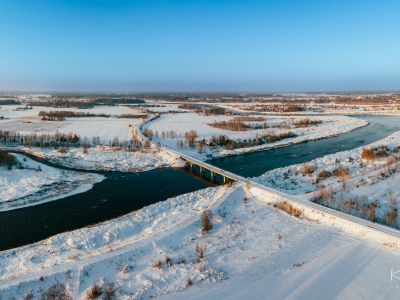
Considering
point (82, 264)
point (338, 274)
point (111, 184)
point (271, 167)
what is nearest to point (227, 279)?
point (338, 274)

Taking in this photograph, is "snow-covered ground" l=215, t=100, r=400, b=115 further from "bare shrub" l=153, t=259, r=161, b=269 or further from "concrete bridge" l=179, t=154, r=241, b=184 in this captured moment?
"bare shrub" l=153, t=259, r=161, b=269

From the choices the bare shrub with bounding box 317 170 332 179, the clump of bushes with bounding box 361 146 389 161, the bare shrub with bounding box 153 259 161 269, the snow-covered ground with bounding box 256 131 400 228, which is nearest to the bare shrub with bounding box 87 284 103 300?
the bare shrub with bounding box 153 259 161 269

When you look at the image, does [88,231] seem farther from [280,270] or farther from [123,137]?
[123,137]

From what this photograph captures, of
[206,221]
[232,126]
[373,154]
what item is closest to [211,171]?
[206,221]

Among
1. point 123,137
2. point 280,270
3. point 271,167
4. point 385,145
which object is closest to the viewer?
point 280,270

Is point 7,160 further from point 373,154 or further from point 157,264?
point 373,154
